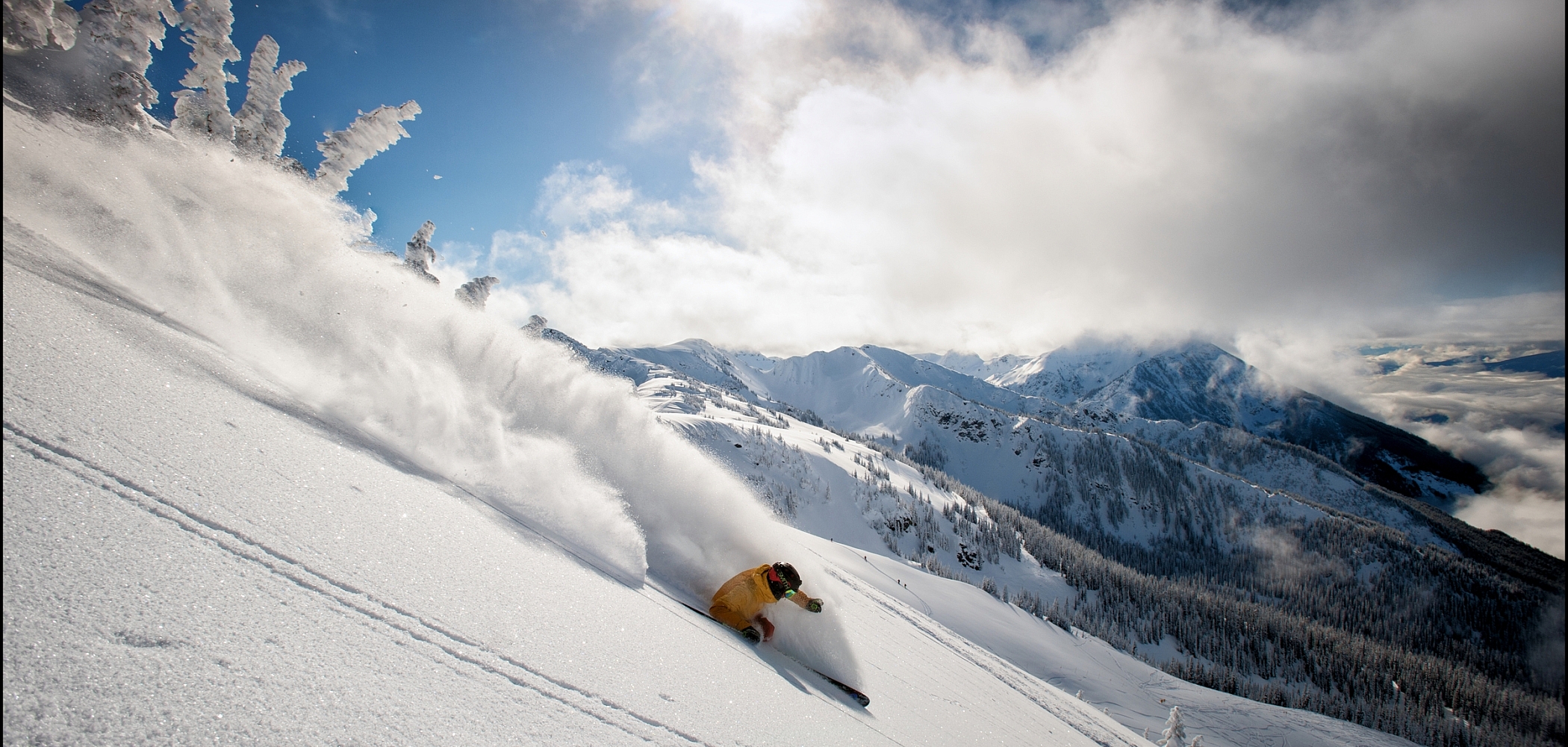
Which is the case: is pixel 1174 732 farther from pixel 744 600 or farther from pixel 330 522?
pixel 330 522

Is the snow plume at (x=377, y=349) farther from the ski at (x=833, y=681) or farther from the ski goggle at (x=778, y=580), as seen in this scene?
the ski goggle at (x=778, y=580)

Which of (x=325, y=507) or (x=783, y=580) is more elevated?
(x=325, y=507)

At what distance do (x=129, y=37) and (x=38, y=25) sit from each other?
2381 millimetres

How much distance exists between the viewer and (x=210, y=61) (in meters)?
14.5

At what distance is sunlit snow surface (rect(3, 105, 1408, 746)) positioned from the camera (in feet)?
6.51

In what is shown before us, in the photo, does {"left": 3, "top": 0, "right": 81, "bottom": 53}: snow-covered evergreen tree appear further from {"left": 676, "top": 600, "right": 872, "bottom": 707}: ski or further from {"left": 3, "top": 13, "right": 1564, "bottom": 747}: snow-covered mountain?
{"left": 676, "top": 600, "right": 872, "bottom": 707}: ski

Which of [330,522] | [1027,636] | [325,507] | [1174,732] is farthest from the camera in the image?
[1027,636]

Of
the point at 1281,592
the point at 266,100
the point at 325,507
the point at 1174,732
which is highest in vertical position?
the point at 1281,592

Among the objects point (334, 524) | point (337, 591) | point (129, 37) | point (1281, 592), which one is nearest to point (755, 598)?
point (334, 524)

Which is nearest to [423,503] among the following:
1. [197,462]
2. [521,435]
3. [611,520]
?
[197,462]

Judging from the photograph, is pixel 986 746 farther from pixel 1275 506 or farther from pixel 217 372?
pixel 1275 506

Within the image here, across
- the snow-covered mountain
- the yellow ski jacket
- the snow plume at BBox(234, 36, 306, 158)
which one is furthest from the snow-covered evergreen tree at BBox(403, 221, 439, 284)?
the yellow ski jacket

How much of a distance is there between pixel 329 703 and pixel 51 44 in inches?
722

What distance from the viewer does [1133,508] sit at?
193 metres
